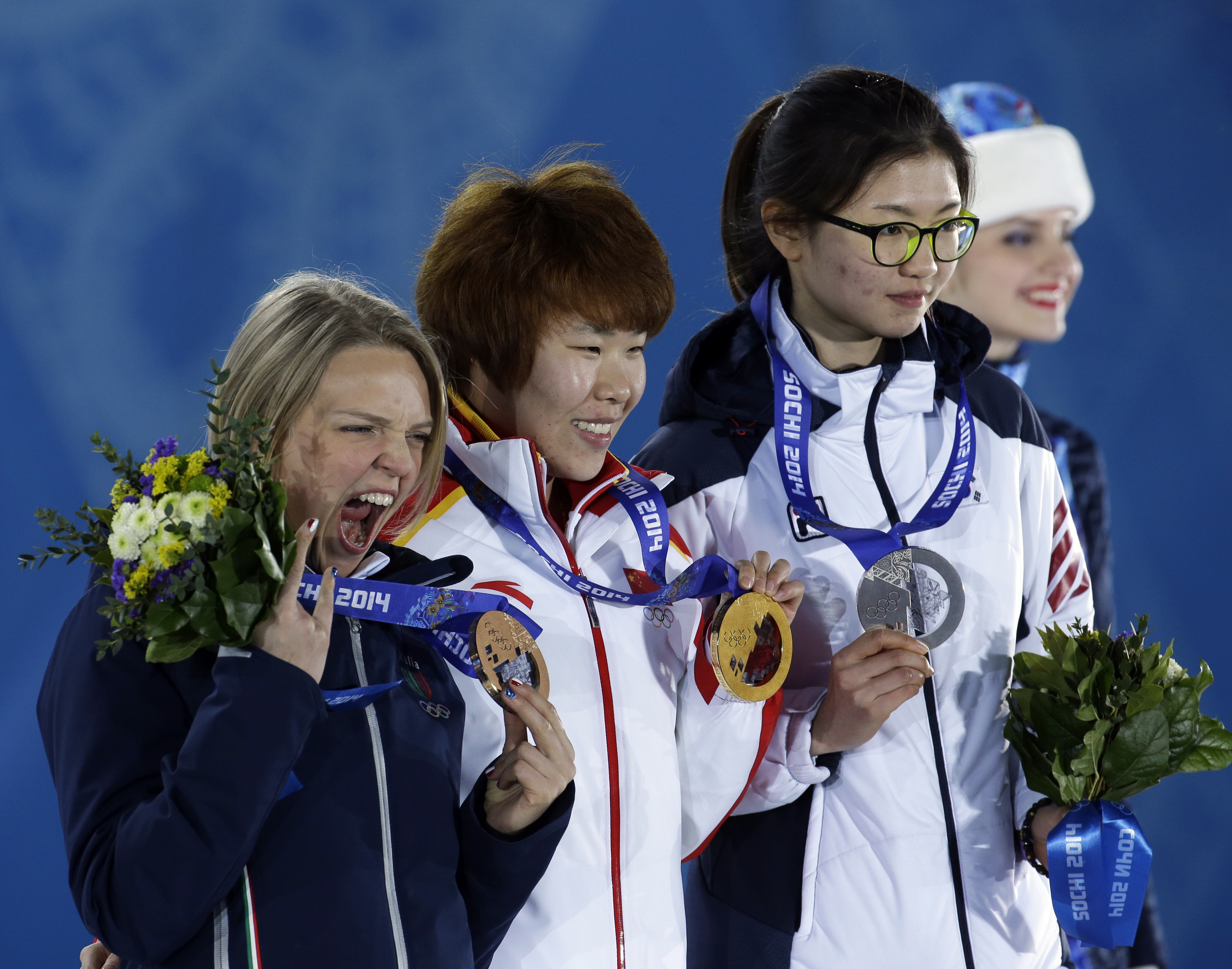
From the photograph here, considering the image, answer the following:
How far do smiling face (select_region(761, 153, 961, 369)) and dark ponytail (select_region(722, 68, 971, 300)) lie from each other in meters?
0.02

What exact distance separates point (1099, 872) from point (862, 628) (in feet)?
1.55

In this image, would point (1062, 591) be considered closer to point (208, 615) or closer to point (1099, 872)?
point (1099, 872)

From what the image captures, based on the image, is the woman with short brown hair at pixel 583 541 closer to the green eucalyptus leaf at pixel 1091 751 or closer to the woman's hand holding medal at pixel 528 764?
the woman's hand holding medal at pixel 528 764

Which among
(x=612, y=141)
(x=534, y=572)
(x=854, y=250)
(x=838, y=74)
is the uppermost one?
(x=612, y=141)

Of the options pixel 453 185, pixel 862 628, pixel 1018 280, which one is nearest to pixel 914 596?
pixel 862 628

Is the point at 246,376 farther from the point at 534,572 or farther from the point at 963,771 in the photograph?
the point at 963,771

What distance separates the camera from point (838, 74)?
193 cm

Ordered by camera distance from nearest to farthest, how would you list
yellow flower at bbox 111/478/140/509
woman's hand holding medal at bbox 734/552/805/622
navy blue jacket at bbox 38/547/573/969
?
navy blue jacket at bbox 38/547/573/969 < yellow flower at bbox 111/478/140/509 < woman's hand holding medal at bbox 734/552/805/622

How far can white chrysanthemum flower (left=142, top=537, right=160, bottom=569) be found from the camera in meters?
1.14

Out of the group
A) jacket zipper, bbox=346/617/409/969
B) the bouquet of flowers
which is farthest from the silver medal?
the bouquet of flowers

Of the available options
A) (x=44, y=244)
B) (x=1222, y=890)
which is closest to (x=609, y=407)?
(x=44, y=244)

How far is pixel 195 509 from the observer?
1.16 meters

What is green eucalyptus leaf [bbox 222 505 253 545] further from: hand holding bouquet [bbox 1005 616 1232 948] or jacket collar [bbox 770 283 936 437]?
hand holding bouquet [bbox 1005 616 1232 948]

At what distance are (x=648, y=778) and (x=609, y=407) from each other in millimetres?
519
